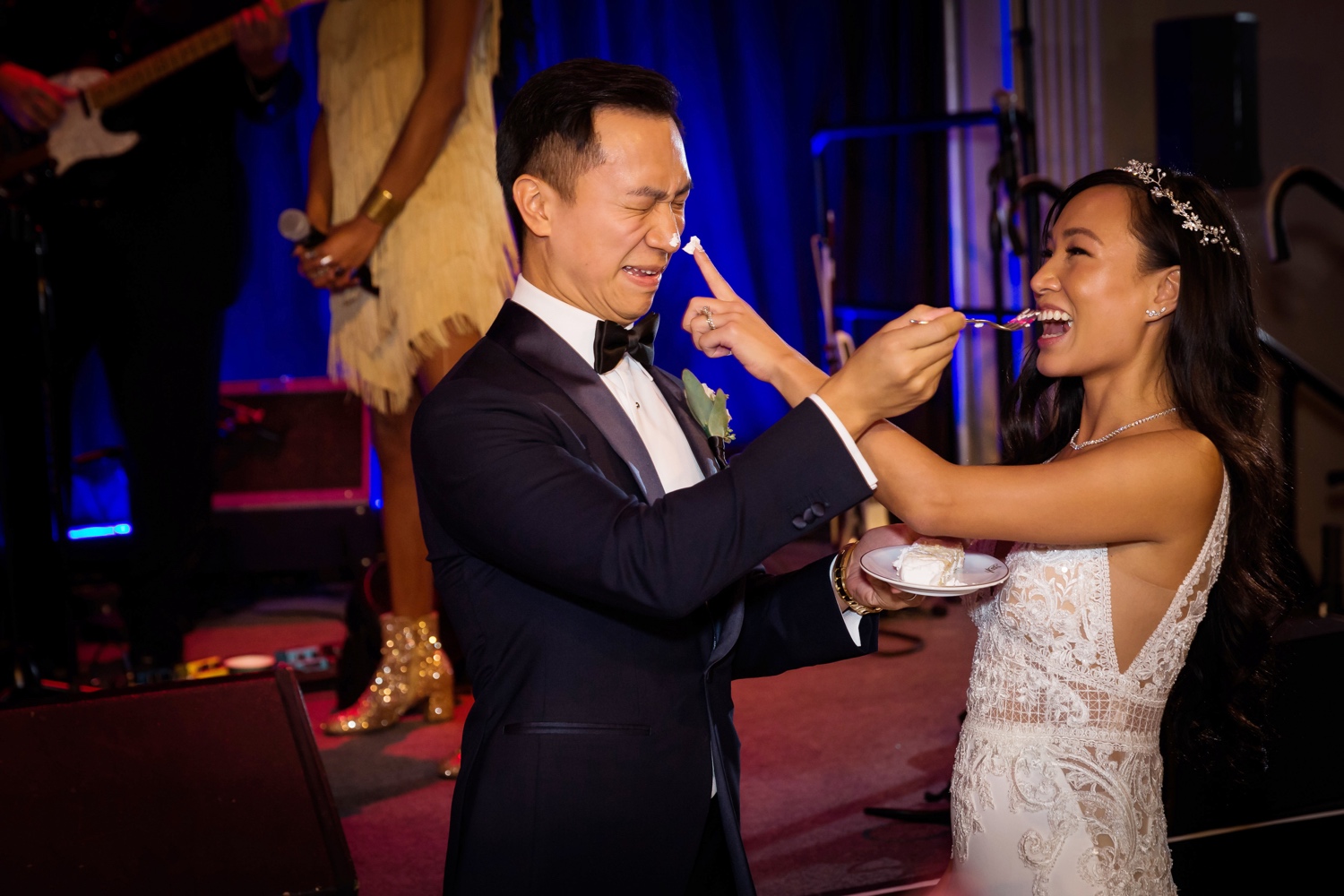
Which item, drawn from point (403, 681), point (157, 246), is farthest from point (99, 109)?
point (403, 681)

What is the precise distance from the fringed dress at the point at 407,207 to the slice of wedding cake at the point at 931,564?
1.95m

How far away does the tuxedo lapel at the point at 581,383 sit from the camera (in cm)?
151

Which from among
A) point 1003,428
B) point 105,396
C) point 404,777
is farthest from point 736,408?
point 1003,428

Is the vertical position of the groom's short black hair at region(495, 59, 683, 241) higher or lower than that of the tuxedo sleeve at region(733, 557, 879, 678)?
higher

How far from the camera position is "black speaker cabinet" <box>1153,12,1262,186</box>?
533 centimetres

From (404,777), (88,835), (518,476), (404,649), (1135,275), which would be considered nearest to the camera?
(518,476)

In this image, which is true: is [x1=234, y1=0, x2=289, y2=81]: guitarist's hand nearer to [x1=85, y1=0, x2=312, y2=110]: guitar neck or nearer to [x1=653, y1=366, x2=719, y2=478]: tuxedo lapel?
[x1=85, y1=0, x2=312, y2=110]: guitar neck

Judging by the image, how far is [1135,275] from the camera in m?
1.86

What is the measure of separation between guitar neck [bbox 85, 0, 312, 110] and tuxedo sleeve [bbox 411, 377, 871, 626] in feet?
10.1

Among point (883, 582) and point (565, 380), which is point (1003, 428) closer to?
point (883, 582)

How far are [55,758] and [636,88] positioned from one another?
1.27 meters

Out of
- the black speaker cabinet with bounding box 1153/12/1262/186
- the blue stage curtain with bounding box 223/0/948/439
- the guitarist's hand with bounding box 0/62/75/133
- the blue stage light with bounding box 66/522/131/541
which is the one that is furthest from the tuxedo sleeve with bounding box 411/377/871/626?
the black speaker cabinet with bounding box 1153/12/1262/186

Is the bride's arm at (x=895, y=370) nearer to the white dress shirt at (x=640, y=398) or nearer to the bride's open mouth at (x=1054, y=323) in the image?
the white dress shirt at (x=640, y=398)

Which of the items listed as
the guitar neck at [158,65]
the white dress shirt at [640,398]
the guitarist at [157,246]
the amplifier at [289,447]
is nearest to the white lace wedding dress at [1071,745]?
the white dress shirt at [640,398]
